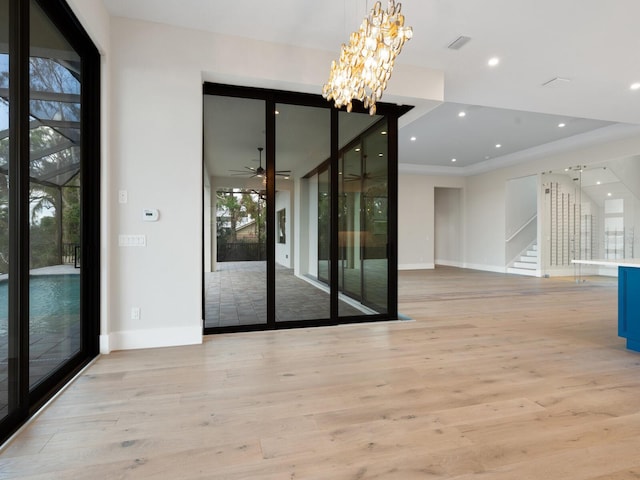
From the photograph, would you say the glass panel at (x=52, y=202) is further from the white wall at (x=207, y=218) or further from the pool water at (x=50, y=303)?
the white wall at (x=207, y=218)

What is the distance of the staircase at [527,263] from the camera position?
9.98 meters

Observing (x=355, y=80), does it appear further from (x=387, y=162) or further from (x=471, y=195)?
(x=471, y=195)

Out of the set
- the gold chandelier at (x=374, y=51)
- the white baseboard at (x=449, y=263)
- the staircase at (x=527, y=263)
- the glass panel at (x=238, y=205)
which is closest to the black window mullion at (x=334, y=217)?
the glass panel at (x=238, y=205)

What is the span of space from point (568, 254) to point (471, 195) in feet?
11.7

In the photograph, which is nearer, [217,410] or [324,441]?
[324,441]

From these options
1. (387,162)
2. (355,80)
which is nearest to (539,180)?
(387,162)

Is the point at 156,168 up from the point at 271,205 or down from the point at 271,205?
up

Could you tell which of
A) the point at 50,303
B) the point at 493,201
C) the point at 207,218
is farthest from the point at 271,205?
the point at 493,201

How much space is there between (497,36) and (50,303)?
500 centimetres

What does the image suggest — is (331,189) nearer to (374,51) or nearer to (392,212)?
(392,212)

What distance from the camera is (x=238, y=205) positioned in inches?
166

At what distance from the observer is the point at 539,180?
9.70 meters

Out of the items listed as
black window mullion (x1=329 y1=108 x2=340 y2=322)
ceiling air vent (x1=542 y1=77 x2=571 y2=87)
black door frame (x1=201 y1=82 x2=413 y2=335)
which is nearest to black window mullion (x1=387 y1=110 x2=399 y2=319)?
black door frame (x1=201 y1=82 x2=413 y2=335)

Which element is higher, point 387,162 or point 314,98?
point 314,98
